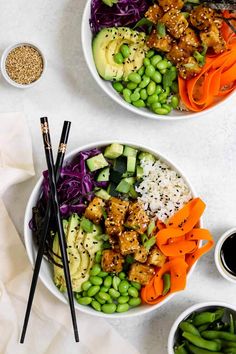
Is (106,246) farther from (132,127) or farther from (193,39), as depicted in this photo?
(193,39)

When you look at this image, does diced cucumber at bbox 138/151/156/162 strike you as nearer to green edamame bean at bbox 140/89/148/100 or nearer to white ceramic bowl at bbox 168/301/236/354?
green edamame bean at bbox 140/89/148/100

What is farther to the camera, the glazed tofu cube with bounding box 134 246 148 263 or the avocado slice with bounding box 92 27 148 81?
the avocado slice with bounding box 92 27 148 81

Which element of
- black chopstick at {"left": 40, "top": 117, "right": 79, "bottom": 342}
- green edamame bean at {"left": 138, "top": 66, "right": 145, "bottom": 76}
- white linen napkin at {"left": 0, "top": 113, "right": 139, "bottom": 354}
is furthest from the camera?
white linen napkin at {"left": 0, "top": 113, "right": 139, "bottom": 354}

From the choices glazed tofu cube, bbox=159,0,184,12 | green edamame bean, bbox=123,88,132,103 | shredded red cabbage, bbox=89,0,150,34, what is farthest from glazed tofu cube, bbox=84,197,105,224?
glazed tofu cube, bbox=159,0,184,12

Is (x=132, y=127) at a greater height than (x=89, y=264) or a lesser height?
greater

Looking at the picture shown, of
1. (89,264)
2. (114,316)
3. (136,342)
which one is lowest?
(136,342)

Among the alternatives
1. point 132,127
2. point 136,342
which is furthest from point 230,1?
point 136,342

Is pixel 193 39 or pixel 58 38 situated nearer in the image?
pixel 193 39

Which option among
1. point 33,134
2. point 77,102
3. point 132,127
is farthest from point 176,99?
point 33,134
